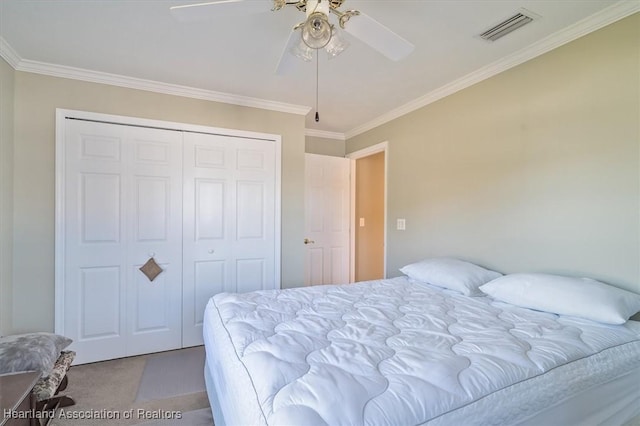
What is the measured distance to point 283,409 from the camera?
82 centimetres

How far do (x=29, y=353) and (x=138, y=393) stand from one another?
784 millimetres

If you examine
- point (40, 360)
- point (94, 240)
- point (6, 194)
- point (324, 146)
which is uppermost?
point (324, 146)

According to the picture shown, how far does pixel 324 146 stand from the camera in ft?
13.8

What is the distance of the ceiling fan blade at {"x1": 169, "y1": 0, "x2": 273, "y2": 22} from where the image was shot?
1.25 m

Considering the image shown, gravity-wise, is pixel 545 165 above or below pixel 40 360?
above

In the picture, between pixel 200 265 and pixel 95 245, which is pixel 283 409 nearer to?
pixel 200 265

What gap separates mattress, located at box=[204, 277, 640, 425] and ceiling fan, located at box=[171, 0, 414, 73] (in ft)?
4.54

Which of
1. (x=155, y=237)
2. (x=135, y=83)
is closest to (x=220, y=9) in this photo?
(x=135, y=83)

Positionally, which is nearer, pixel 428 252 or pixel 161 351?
pixel 161 351

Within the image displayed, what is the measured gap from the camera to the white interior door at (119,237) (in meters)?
2.43

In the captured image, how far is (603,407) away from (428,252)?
173 centimetres

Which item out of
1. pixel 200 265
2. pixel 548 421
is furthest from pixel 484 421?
pixel 200 265

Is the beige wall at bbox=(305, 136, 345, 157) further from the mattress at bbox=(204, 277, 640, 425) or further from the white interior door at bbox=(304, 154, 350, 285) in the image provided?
the mattress at bbox=(204, 277, 640, 425)

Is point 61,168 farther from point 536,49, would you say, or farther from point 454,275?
point 536,49
